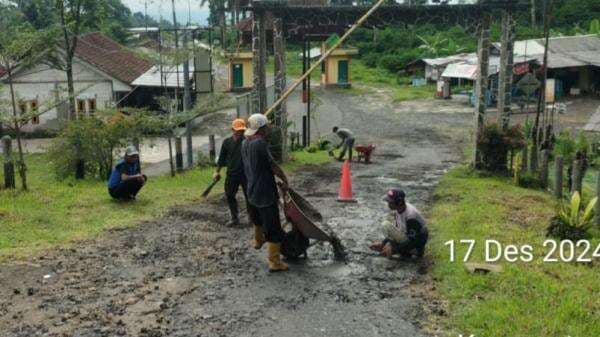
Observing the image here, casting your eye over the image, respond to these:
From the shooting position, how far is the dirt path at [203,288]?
22.8 feet

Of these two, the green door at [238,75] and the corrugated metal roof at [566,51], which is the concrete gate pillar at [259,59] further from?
the green door at [238,75]

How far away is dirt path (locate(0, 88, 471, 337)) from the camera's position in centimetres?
694

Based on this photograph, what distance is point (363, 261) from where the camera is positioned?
30.3ft

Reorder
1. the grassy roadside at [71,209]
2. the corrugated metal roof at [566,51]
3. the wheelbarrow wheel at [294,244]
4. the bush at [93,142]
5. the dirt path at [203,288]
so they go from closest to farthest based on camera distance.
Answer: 1. the dirt path at [203,288]
2. the wheelbarrow wheel at [294,244]
3. the grassy roadside at [71,209]
4. the bush at [93,142]
5. the corrugated metal roof at [566,51]

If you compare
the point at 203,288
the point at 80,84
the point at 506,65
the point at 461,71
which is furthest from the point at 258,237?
the point at 461,71

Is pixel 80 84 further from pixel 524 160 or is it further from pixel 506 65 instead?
pixel 524 160

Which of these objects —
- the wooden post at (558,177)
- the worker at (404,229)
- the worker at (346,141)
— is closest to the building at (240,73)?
the worker at (346,141)

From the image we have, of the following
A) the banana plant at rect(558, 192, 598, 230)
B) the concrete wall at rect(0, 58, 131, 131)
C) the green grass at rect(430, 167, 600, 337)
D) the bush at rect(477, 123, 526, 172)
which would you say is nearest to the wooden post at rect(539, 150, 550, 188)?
the bush at rect(477, 123, 526, 172)

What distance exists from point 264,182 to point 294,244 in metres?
A: 1.09

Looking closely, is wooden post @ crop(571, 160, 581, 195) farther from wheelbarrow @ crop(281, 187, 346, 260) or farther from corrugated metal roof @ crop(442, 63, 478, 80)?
corrugated metal roof @ crop(442, 63, 478, 80)

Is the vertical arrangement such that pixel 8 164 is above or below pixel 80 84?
below

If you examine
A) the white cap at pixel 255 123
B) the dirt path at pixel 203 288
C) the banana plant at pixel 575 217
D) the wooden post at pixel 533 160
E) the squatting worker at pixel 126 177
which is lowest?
the wooden post at pixel 533 160

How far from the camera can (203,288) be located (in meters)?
8.09

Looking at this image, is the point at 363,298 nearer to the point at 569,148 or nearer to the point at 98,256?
the point at 98,256
